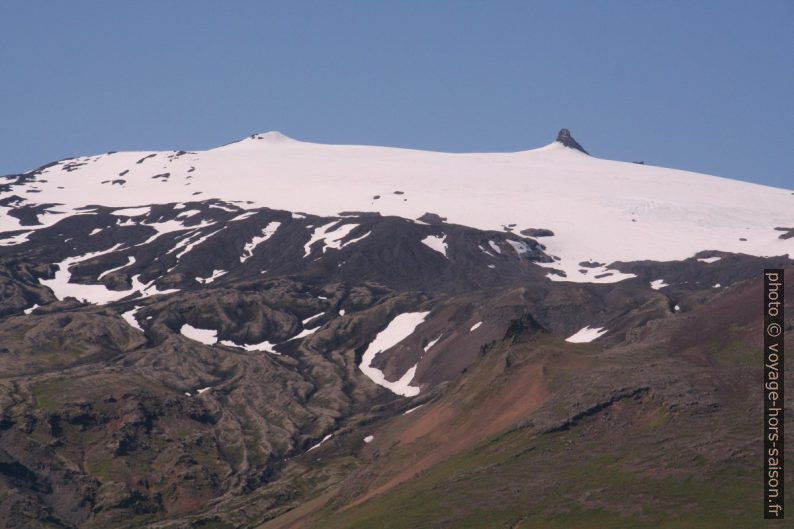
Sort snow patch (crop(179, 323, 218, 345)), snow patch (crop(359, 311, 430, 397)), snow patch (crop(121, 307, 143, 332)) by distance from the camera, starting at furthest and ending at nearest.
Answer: snow patch (crop(121, 307, 143, 332)) < snow patch (crop(179, 323, 218, 345)) < snow patch (crop(359, 311, 430, 397))

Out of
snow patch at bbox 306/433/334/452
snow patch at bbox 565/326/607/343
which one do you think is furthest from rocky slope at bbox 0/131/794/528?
snow patch at bbox 306/433/334/452

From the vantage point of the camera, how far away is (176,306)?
178875 millimetres

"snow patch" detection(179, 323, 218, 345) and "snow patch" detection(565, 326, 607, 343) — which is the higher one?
"snow patch" detection(179, 323, 218, 345)

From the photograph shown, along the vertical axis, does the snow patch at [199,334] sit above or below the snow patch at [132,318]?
below

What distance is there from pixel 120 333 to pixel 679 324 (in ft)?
299

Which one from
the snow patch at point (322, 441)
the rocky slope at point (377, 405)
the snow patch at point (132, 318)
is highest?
the snow patch at point (132, 318)

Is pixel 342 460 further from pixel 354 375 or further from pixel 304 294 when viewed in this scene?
pixel 304 294

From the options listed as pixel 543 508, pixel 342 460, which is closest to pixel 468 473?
pixel 543 508

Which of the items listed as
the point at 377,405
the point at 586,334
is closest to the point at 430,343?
the point at 377,405

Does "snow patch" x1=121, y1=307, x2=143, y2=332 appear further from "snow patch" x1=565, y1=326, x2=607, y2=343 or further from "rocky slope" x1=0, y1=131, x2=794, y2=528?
"snow patch" x1=565, y1=326, x2=607, y2=343

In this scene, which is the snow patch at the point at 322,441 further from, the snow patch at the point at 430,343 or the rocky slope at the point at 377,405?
the snow patch at the point at 430,343

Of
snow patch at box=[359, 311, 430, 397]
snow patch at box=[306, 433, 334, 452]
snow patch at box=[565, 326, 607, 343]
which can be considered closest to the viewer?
snow patch at box=[306, 433, 334, 452]

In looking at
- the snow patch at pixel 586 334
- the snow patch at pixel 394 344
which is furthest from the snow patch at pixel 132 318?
the snow patch at pixel 586 334

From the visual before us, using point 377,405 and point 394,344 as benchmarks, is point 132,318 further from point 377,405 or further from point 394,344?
point 377,405
